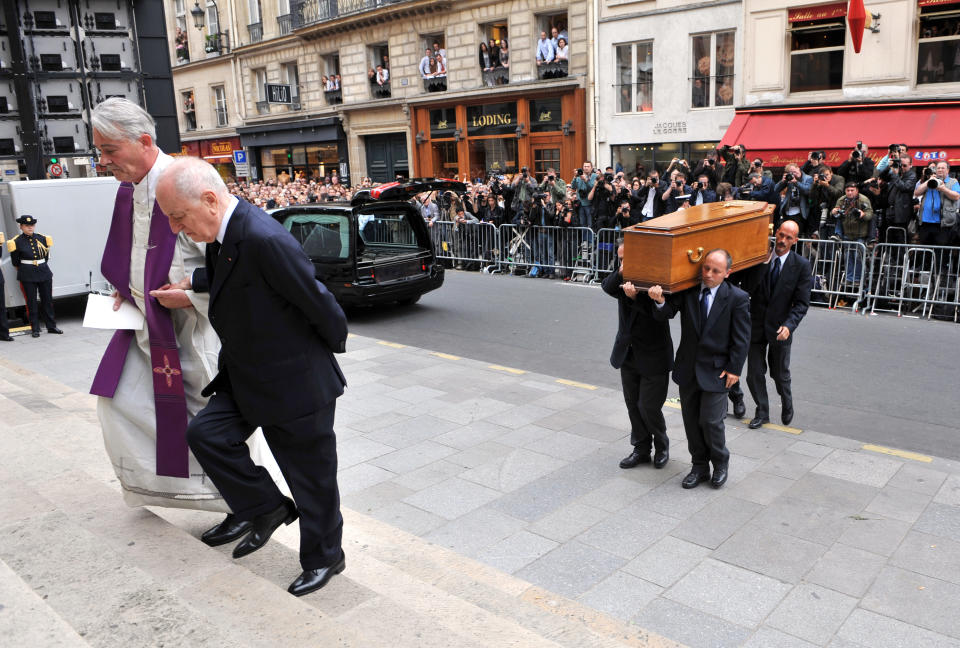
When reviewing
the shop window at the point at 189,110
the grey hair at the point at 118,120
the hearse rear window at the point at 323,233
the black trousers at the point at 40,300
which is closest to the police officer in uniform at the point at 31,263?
the black trousers at the point at 40,300

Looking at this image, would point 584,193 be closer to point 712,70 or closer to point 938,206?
point 938,206

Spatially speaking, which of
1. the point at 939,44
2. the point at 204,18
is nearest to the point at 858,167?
the point at 939,44

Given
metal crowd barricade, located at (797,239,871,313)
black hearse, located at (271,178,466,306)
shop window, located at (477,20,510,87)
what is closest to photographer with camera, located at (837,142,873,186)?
metal crowd barricade, located at (797,239,871,313)

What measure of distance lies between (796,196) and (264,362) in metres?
11.2

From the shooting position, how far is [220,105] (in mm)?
36625

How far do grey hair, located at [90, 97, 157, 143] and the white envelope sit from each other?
773 mm

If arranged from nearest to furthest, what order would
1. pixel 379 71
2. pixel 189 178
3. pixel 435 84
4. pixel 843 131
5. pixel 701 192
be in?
1. pixel 189 178
2. pixel 701 192
3. pixel 843 131
4. pixel 435 84
5. pixel 379 71

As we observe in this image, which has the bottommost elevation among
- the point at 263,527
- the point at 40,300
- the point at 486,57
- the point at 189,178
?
the point at 40,300

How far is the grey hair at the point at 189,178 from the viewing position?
292 centimetres

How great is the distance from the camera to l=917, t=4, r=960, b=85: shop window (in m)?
16.0

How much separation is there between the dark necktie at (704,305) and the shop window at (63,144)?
9366mm

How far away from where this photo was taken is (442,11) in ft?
82.4

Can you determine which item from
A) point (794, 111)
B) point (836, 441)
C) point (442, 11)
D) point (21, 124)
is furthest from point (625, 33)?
point (836, 441)

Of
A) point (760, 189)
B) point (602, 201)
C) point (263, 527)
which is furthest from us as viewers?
point (602, 201)
